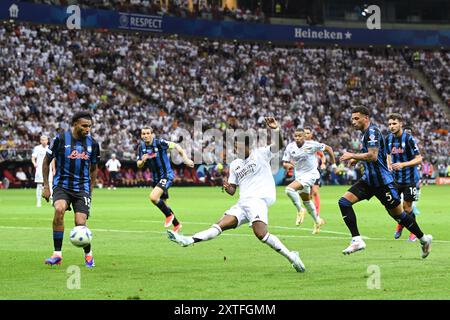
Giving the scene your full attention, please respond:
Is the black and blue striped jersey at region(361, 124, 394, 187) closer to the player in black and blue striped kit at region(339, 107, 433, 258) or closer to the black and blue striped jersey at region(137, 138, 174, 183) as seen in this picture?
the player in black and blue striped kit at region(339, 107, 433, 258)

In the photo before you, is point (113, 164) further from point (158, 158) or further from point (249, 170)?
point (249, 170)

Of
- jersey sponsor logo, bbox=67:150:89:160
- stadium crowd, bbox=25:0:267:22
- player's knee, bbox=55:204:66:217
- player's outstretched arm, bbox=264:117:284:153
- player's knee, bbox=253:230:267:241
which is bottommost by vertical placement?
player's knee, bbox=253:230:267:241

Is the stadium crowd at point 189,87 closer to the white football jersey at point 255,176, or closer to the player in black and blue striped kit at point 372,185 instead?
the player in black and blue striped kit at point 372,185

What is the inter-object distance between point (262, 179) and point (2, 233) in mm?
9119

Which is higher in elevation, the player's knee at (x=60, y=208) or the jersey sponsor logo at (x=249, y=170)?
the jersey sponsor logo at (x=249, y=170)

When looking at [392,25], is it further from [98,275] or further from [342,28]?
[98,275]

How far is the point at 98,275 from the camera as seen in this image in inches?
505

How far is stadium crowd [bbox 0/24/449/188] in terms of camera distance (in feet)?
178

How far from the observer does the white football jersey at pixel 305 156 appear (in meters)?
22.8

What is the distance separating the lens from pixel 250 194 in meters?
13.4

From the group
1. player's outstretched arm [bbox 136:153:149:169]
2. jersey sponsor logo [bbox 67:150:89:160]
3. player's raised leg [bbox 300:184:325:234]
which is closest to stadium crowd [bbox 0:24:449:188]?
player's outstretched arm [bbox 136:153:149:169]

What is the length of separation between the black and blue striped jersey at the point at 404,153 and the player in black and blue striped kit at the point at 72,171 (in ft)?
22.8

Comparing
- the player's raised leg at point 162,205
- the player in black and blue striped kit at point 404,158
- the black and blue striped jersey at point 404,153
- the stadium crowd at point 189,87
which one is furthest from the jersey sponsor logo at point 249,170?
the stadium crowd at point 189,87

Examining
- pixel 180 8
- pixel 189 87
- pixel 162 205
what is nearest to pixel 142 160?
pixel 162 205
